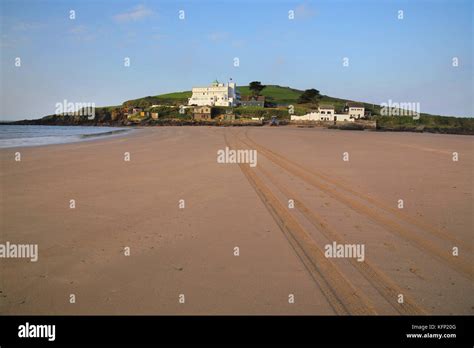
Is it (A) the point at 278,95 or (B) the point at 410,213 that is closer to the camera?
(B) the point at 410,213

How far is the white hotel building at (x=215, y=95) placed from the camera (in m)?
114

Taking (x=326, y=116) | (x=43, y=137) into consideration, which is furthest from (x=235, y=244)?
(x=326, y=116)

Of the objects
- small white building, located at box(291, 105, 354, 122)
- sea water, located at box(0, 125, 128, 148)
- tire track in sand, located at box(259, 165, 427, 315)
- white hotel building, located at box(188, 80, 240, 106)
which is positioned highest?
white hotel building, located at box(188, 80, 240, 106)

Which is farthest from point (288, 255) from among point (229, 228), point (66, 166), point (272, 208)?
point (66, 166)

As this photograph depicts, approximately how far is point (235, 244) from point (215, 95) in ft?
371

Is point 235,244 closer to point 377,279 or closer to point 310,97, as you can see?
point 377,279

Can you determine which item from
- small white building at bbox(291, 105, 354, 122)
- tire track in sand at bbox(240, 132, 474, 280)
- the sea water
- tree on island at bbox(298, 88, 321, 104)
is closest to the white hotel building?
tree on island at bbox(298, 88, 321, 104)

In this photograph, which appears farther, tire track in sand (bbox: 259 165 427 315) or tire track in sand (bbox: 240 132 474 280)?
tire track in sand (bbox: 240 132 474 280)

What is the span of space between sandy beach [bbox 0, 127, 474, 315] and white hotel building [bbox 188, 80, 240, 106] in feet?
348

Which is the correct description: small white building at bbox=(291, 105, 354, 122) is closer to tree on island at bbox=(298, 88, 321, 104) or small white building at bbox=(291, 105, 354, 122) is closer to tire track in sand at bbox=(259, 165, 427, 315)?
tree on island at bbox=(298, 88, 321, 104)

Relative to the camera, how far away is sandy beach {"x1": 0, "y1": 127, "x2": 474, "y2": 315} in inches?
145
